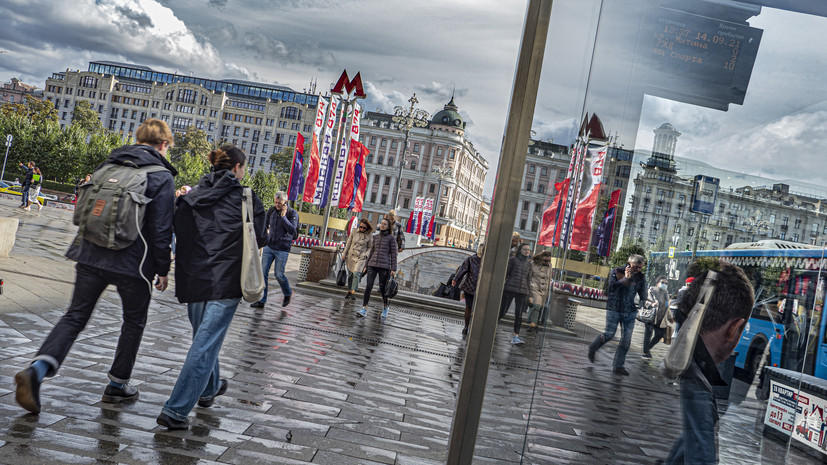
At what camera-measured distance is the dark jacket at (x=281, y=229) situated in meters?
9.83

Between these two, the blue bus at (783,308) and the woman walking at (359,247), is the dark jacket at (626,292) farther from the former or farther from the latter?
the woman walking at (359,247)

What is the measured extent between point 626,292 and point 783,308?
0.41 meters

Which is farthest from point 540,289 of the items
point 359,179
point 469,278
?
point 359,179

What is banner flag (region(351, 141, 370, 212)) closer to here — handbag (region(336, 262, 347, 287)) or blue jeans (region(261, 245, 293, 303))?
handbag (region(336, 262, 347, 287))

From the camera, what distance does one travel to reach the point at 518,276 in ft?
7.20

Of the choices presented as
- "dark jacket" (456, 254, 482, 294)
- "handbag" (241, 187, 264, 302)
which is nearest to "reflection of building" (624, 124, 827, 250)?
"handbag" (241, 187, 264, 302)

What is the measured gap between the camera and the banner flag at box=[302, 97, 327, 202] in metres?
16.8

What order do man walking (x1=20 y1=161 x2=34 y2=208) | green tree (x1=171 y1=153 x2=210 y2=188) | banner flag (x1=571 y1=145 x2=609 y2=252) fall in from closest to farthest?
banner flag (x1=571 y1=145 x2=609 y2=252), man walking (x1=20 y1=161 x2=34 y2=208), green tree (x1=171 y1=153 x2=210 y2=188)

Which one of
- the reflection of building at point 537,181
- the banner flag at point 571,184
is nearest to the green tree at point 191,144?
the reflection of building at point 537,181

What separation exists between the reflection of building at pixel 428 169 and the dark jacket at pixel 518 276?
76698 mm

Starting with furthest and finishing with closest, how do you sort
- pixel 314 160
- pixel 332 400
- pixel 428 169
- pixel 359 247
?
pixel 428 169
pixel 314 160
pixel 359 247
pixel 332 400

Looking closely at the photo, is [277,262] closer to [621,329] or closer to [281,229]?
[281,229]

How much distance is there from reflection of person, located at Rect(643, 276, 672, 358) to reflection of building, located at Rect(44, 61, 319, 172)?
11959 centimetres

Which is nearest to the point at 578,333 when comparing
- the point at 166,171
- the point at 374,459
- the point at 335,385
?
the point at 374,459
